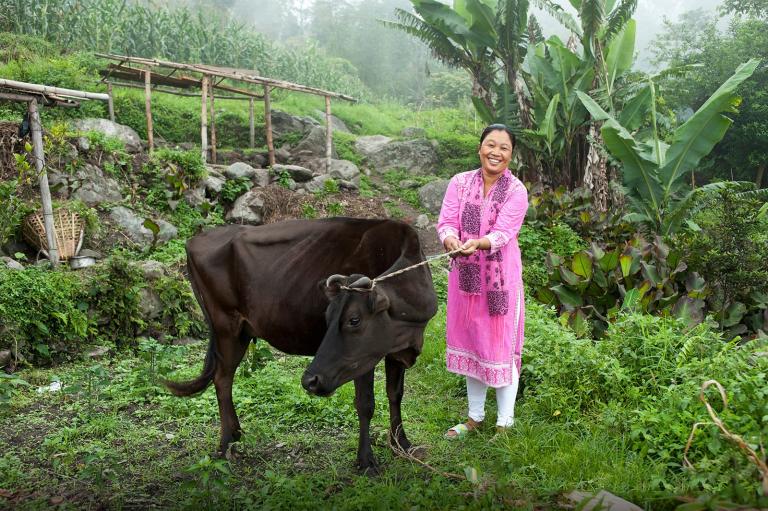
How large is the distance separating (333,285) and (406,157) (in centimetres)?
1516

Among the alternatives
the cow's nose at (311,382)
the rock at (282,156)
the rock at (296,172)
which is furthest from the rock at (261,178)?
the cow's nose at (311,382)

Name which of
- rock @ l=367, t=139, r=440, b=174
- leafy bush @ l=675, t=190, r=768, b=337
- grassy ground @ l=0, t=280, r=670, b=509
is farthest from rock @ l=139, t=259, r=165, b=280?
rock @ l=367, t=139, r=440, b=174

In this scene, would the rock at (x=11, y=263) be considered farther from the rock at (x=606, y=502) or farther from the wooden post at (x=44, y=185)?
the rock at (x=606, y=502)

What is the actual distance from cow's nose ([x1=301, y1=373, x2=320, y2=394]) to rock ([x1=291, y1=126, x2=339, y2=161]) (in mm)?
13818

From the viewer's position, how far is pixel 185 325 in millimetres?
7340

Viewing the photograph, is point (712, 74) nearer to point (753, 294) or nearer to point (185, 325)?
point (753, 294)

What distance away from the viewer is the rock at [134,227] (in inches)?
376

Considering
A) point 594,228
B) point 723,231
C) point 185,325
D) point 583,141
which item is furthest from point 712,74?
point 185,325

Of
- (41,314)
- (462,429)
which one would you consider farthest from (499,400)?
(41,314)

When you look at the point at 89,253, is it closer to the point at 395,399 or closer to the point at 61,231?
the point at 61,231

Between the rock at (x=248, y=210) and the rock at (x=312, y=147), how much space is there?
4.68 meters

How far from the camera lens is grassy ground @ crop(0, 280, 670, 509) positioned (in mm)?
3117

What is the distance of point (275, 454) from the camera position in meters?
3.98

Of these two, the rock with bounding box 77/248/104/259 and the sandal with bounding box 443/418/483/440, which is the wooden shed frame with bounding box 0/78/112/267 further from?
the sandal with bounding box 443/418/483/440
